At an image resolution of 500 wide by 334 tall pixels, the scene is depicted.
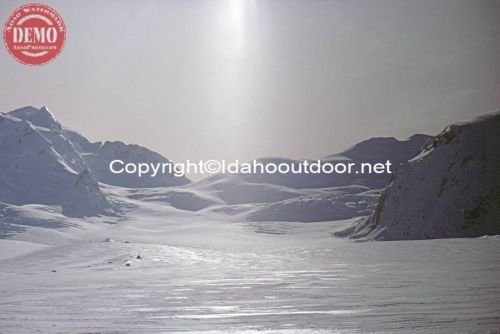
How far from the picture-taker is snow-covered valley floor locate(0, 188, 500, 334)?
495cm

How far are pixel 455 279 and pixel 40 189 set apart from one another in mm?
36705

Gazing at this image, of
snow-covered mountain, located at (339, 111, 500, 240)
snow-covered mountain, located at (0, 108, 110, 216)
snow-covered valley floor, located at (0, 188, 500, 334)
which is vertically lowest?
snow-covered valley floor, located at (0, 188, 500, 334)

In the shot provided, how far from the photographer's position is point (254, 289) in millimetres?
7000

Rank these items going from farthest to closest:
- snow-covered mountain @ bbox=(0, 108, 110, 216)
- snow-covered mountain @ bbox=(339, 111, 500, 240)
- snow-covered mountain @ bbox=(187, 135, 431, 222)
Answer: snow-covered mountain @ bbox=(0, 108, 110, 216) → snow-covered mountain @ bbox=(339, 111, 500, 240) → snow-covered mountain @ bbox=(187, 135, 431, 222)

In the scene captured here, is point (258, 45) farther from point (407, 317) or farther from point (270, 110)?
point (407, 317)

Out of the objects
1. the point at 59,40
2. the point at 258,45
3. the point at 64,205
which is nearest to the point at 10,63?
the point at 59,40

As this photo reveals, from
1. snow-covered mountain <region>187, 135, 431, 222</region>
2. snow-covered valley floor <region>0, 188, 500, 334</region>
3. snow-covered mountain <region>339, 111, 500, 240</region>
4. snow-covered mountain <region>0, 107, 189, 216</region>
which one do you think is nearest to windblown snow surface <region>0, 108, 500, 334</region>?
snow-covered valley floor <region>0, 188, 500, 334</region>

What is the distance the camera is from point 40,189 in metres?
38.6

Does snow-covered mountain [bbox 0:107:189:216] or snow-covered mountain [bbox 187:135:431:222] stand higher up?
snow-covered mountain [bbox 0:107:189:216]

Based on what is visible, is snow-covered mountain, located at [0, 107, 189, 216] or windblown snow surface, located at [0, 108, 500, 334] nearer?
windblown snow surface, located at [0, 108, 500, 334]

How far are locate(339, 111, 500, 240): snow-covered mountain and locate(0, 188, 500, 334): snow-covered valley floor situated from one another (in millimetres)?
2939

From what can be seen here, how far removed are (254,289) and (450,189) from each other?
402 inches

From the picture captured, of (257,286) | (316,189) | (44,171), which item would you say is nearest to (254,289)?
(257,286)

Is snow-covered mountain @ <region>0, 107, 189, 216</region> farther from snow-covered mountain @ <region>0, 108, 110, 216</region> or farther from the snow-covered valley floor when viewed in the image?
the snow-covered valley floor
